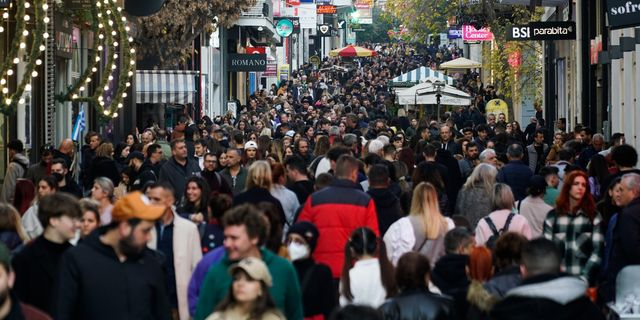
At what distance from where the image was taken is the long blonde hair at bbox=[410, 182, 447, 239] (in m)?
12.0

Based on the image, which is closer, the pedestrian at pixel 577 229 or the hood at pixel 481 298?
the hood at pixel 481 298

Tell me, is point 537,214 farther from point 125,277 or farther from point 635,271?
point 125,277

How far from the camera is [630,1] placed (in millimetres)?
Answer: 14609

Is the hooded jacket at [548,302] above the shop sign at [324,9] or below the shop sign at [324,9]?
below

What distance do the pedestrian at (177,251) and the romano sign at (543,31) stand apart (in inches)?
806

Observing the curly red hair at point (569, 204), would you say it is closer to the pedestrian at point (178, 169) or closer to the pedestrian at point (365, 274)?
the pedestrian at point (365, 274)

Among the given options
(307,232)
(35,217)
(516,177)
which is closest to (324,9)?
(516,177)

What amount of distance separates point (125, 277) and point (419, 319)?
1626 millimetres

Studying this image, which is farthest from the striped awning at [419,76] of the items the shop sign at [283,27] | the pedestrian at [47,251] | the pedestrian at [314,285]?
the pedestrian at [47,251]

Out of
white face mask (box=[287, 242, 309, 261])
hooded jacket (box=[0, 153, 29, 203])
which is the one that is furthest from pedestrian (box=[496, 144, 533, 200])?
white face mask (box=[287, 242, 309, 261])

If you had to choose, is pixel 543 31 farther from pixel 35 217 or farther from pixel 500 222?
pixel 35 217

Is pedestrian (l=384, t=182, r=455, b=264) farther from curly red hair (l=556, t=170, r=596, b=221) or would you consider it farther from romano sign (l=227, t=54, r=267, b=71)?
romano sign (l=227, t=54, r=267, b=71)

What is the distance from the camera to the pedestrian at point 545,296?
25.6 feet

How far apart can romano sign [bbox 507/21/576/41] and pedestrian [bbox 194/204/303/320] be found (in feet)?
74.7
